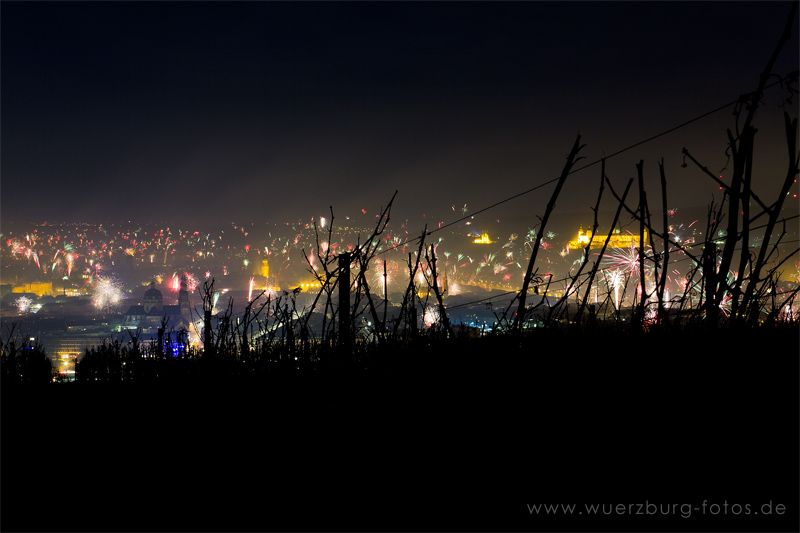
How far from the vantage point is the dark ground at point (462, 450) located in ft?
9.74

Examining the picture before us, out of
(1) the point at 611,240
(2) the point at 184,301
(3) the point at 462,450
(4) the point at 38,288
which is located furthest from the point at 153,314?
(3) the point at 462,450

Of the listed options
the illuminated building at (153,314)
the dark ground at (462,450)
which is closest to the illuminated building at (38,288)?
the illuminated building at (153,314)

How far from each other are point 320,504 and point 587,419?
2.14m

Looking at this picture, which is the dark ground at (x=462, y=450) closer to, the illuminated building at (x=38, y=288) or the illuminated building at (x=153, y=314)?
the illuminated building at (x=153, y=314)

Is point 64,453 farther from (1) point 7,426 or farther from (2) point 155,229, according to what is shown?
(2) point 155,229

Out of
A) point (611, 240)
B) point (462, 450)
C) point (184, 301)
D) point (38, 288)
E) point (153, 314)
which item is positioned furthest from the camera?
point (38, 288)

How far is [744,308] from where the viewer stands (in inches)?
185

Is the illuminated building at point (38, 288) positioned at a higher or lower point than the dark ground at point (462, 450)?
higher

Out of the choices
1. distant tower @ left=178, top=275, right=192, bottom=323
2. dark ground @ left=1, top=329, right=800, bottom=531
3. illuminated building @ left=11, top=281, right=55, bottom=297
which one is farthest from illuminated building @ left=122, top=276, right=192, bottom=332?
dark ground @ left=1, top=329, right=800, bottom=531

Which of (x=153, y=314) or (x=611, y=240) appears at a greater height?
(x=611, y=240)

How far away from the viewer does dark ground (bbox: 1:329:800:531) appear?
2969 mm

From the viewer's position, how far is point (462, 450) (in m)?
3.53

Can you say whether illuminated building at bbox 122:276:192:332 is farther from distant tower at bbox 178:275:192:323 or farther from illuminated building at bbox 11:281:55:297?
illuminated building at bbox 11:281:55:297

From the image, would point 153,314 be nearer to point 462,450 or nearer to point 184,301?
point 184,301
